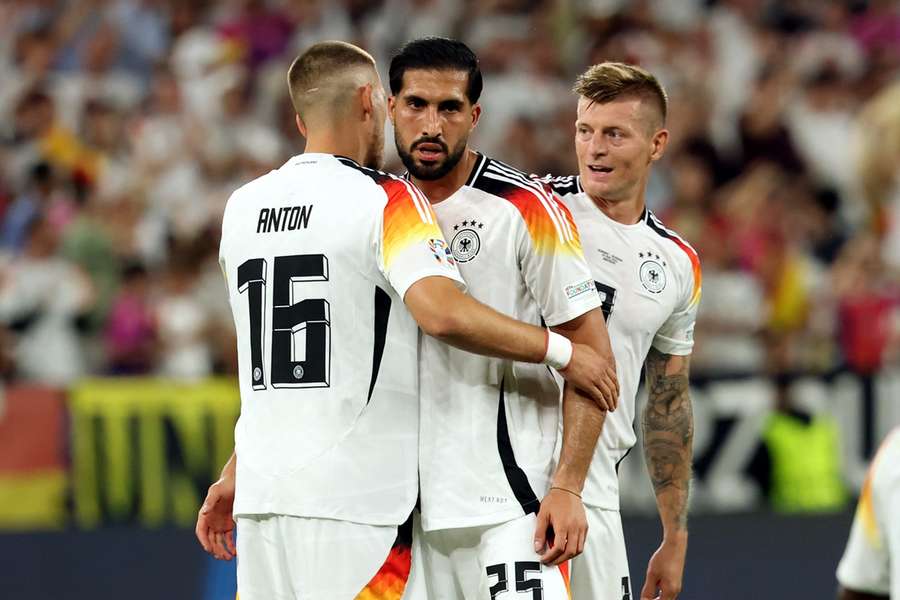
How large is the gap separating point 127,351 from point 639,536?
142 inches

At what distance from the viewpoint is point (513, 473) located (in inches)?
192

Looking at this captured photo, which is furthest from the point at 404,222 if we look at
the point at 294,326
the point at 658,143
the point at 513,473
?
the point at 658,143

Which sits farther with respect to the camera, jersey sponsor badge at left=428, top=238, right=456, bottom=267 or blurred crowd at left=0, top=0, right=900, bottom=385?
blurred crowd at left=0, top=0, right=900, bottom=385

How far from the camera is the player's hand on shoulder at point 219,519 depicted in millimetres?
5293

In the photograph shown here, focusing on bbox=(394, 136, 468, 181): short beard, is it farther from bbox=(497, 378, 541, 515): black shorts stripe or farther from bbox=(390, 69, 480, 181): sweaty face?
bbox=(497, 378, 541, 515): black shorts stripe

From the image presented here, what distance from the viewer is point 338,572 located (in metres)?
4.66

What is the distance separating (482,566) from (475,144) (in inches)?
286

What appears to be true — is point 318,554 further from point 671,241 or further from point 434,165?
point 671,241

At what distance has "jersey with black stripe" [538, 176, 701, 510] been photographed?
5.39 metres

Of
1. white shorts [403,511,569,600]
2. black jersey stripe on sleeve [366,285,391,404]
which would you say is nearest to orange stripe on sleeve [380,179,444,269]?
black jersey stripe on sleeve [366,285,391,404]

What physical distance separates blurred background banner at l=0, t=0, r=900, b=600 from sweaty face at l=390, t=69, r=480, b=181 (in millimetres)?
4826

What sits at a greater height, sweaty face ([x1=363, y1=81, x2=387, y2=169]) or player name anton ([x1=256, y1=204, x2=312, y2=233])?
sweaty face ([x1=363, y1=81, x2=387, y2=169])

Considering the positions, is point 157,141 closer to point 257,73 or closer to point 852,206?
point 257,73

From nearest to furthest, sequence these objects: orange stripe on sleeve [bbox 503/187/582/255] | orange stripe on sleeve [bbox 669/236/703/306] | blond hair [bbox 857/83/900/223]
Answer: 1. orange stripe on sleeve [bbox 503/187/582/255]
2. orange stripe on sleeve [bbox 669/236/703/306]
3. blond hair [bbox 857/83/900/223]
